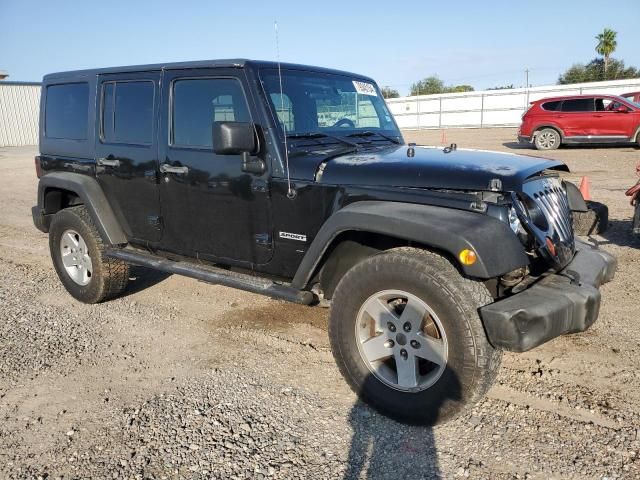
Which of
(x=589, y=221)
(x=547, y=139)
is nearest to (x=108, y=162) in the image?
(x=589, y=221)

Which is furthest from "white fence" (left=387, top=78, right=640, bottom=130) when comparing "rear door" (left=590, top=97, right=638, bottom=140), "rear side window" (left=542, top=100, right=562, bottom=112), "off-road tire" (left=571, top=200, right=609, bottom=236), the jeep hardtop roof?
"off-road tire" (left=571, top=200, right=609, bottom=236)

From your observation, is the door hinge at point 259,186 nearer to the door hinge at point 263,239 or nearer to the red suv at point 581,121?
the door hinge at point 263,239

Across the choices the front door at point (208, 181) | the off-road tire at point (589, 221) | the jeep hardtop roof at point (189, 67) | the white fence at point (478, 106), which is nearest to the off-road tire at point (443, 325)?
the front door at point (208, 181)

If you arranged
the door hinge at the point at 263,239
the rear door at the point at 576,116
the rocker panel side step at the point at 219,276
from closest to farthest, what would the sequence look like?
the rocker panel side step at the point at 219,276
the door hinge at the point at 263,239
the rear door at the point at 576,116

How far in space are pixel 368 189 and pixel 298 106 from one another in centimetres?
102

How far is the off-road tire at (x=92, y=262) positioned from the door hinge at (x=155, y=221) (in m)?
0.70

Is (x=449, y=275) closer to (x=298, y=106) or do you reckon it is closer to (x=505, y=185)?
(x=505, y=185)

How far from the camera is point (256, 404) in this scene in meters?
3.29

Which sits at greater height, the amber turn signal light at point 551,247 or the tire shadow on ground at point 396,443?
the amber turn signal light at point 551,247

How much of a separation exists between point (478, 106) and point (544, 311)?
33571 mm

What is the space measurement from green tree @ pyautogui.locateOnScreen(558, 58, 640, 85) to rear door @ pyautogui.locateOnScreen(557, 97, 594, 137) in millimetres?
37680

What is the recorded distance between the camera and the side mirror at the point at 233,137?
3.30 m

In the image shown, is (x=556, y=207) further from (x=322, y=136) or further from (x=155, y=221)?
(x=155, y=221)

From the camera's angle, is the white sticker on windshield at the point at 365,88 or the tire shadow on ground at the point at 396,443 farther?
the white sticker on windshield at the point at 365,88
